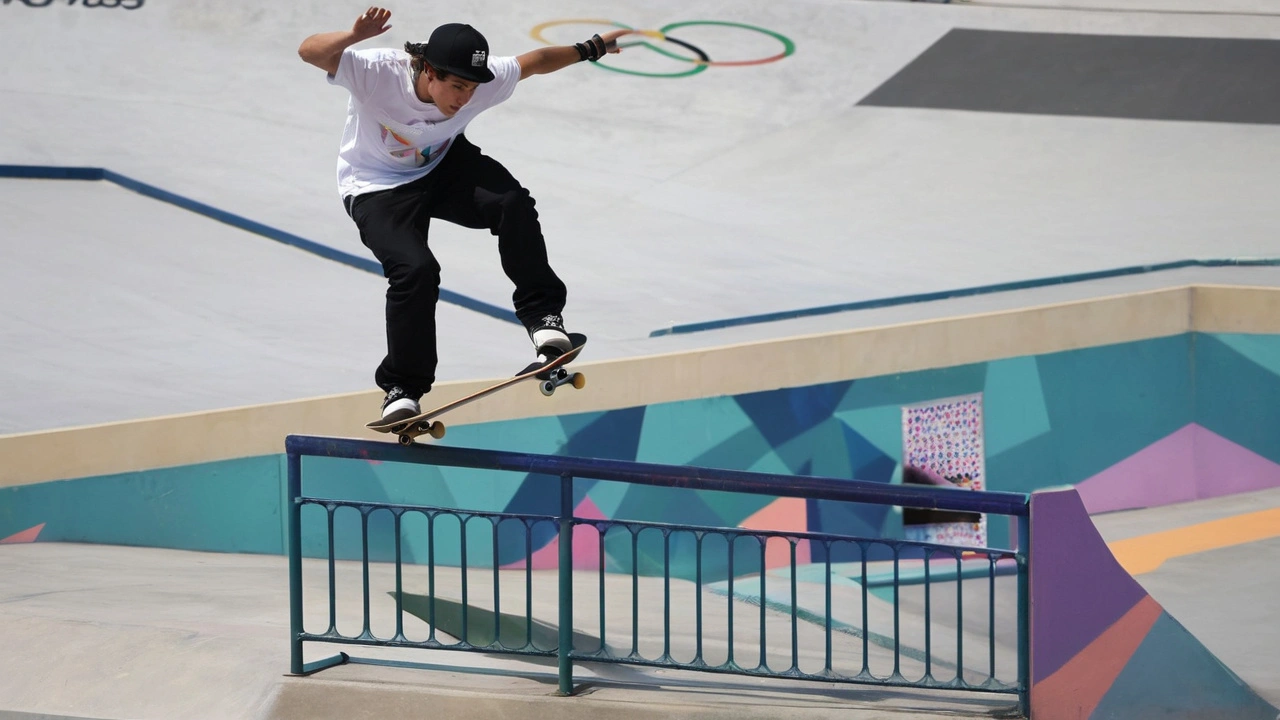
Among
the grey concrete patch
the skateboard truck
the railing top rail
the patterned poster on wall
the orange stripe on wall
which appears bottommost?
the orange stripe on wall

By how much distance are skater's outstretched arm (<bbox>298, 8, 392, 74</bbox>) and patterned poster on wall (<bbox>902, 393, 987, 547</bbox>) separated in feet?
18.7

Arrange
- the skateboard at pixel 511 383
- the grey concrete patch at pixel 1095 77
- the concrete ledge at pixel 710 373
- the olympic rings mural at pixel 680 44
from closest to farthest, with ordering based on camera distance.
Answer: the skateboard at pixel 511 383 < the concrete ledge at pixel 710 373 < the grey concrete patch at pixel 1095 77 < the olympic rings mural at pixel 680 44

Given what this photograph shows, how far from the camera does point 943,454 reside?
9.66m

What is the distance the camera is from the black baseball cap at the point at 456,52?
4.73 meters

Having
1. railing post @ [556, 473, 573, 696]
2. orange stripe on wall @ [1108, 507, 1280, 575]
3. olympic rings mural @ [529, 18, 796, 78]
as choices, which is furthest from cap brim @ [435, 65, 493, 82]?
olympic rings mural @ [529, 18, 796, 78]

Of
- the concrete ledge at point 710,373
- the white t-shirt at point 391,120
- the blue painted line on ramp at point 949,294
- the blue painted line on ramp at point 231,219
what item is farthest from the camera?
the blue painted line on ramp at point 231,219

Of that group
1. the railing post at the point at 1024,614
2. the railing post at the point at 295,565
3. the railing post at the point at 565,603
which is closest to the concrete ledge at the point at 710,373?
the railing post at the point at 295,565

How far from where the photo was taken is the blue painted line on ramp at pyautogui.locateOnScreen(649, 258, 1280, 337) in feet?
31.2

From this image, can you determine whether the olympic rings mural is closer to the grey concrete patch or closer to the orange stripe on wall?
the grey concrete patch

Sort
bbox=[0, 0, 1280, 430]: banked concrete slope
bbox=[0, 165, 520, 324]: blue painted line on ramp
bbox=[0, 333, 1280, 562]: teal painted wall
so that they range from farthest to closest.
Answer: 1. bbox=[0, 165, 520, 324]: blue painted line on ramp
2. bbox=[0, 0, 1280, 430]: banked concrete slope
3. bbox=[0, 333, 1280, 562]: teal painted wall

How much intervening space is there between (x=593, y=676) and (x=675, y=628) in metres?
1.71

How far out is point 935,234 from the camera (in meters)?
11.8

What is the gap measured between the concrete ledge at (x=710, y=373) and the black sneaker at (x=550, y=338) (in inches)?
103

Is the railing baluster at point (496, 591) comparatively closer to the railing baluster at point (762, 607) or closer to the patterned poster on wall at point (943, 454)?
the railing baluster at point (762, 607)
